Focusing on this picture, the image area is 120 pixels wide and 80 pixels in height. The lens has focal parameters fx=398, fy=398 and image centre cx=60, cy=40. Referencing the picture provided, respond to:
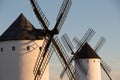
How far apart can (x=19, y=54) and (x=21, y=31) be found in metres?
2.40

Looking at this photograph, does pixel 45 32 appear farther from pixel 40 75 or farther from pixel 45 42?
pixel 40 75

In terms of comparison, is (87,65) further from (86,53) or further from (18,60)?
(18,60)

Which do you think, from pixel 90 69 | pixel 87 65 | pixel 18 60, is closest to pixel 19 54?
pixel 18 60

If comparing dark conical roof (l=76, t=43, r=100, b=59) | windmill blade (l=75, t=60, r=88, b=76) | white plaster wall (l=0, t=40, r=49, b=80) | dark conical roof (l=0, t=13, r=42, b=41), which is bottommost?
windmill blade (l=75, t=60, r=88, b=76)

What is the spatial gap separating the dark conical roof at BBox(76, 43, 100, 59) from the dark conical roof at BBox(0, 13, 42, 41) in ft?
44.8

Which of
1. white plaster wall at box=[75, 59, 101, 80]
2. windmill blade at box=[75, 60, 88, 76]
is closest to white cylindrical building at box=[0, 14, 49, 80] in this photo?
windmill blade at box=[75, 60, 88, 76]

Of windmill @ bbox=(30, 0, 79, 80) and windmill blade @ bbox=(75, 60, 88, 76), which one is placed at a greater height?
windmill @ bbox=(30, 0, 79, 80)

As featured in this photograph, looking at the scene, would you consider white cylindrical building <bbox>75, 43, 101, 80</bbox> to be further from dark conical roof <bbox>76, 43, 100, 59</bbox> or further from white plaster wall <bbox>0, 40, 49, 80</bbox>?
white plaster wall <bbox>0, 40, 49, 80</bbox>

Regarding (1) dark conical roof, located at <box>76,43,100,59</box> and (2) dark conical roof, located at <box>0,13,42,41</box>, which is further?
(1) dark conical roof, located at <box>76,43,100,59</box>

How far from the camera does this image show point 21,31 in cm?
3781

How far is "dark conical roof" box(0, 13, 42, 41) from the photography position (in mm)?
37219

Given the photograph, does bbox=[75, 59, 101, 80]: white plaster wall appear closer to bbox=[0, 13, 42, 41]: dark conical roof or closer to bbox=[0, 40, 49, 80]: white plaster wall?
bbox=[0, 13, 42, 41]: dark conical roof

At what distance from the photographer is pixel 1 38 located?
3778 cm

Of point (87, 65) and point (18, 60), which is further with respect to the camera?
point (87, 65)
